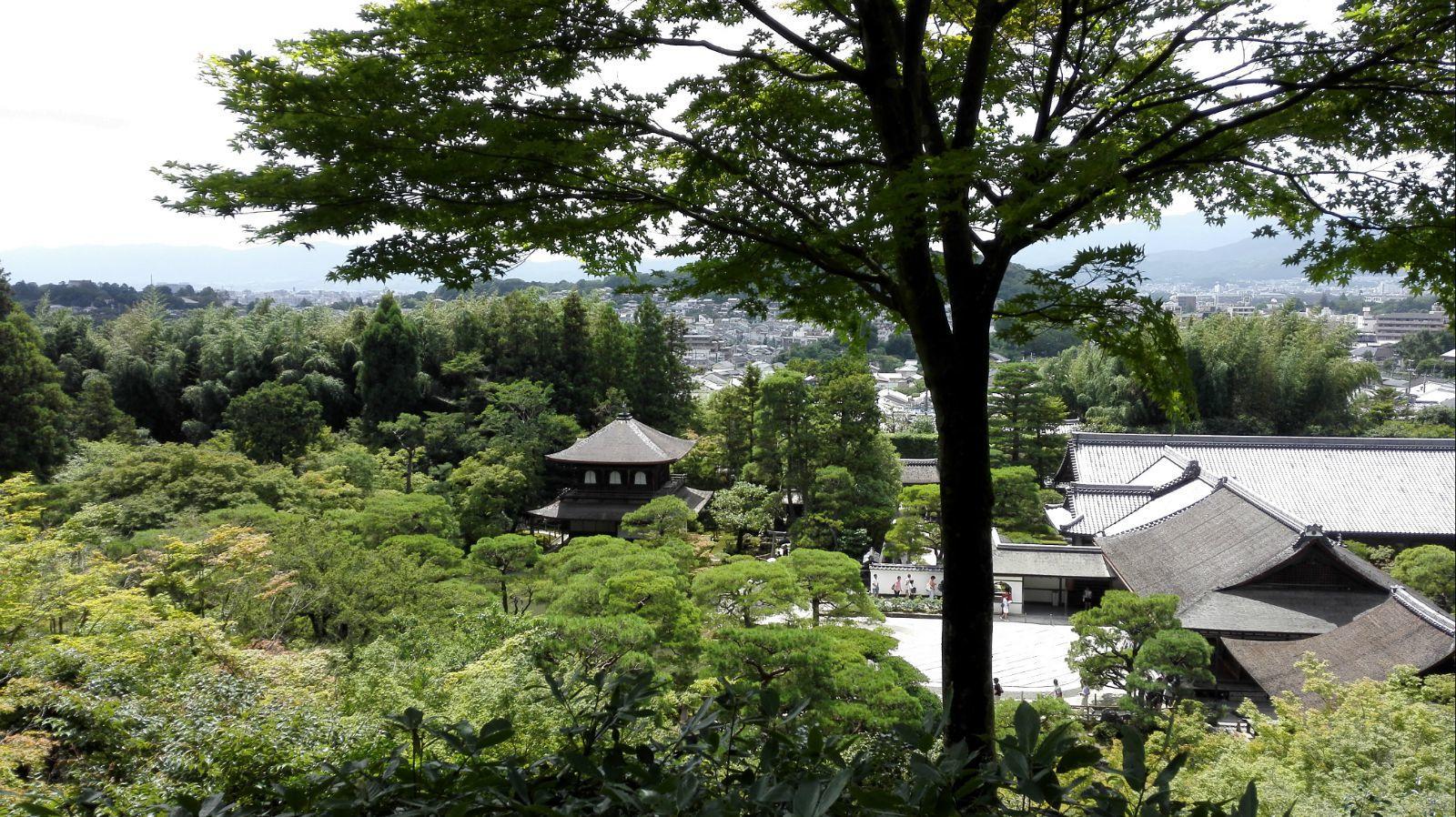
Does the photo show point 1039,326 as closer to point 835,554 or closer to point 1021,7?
point 1021,7

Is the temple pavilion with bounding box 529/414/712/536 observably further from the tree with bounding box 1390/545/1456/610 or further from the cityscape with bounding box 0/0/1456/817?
the tree with bounding box 1390/545/1456/610

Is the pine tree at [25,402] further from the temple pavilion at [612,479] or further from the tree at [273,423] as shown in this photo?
the temple pavilion at [612,479]

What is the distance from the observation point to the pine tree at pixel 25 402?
1523cm

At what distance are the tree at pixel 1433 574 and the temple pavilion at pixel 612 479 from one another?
1300 centimetres

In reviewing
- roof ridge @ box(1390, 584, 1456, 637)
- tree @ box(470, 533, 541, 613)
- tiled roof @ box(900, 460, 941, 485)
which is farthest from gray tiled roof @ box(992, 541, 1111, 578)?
tree @ box(470, 533, 541, 613)

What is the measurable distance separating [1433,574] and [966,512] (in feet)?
42.8

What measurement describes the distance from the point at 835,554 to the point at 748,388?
35.8 ft

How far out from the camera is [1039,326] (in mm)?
3082

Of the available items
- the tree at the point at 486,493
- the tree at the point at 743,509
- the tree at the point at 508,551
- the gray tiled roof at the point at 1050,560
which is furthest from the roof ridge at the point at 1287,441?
the tree at the point at 508,551

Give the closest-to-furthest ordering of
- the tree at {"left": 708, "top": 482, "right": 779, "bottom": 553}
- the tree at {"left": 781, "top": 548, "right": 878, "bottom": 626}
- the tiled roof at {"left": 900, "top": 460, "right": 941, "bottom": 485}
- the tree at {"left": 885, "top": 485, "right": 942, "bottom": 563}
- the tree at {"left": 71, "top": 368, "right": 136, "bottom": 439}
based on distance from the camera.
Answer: the tree at {"left": 781, "top": 548, "right": 878, "bottom": 626}, the tree at {"left": 885, "top": 485, "right": 942, "bottom": 563}, the tree at {"left": 708, "top": 482, "right": 779, "bottom": 553}, the tree at {"left": 71, "top": 368, "right": 136, "bottom": 439}, the tiled roof at {"left": 900, "top": 460, "right": 941, "bottom": 485}

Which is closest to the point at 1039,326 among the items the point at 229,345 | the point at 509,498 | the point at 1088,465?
the point at 509,498

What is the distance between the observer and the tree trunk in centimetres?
271

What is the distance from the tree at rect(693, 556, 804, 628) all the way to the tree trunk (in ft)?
20.9

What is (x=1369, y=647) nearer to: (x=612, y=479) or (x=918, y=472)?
(x=612, y=479)
